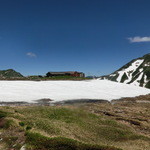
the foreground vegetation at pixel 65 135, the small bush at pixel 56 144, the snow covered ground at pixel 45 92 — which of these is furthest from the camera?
the snow covered ground at pixel 45 92

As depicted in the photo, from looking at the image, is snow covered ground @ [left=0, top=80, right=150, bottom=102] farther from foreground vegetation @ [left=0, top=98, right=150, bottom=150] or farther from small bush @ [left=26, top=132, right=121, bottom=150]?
small bush @ [left=26, top=132, right=121, bottom=150]

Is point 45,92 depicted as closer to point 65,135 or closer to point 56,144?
point 65,135

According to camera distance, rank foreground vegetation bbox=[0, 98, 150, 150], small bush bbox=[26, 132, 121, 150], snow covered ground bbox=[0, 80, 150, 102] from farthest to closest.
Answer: snow covered ground bbox=[0, 80, 150, 102] → foreground vegetation bbox=[0, 98, 150, 150] → small bush bbox=[26, 132, 121, 150]

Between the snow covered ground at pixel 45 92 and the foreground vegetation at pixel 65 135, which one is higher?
the snow covered ground at pixel 45 92

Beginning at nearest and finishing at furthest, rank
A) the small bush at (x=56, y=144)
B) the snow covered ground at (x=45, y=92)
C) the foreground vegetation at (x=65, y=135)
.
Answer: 1. the small bush at (x=56, y=144)
2. the foreground vegetation at (x=65, y=135)
3. the snow covered ground at (x=45, y=92)

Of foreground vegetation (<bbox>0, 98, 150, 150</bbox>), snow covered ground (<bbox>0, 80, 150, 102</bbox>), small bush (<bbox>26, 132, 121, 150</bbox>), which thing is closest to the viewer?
small bush (<bbox>26, 132, 121, 150</bbox>)

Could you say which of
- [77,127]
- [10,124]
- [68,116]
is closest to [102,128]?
[77,127]

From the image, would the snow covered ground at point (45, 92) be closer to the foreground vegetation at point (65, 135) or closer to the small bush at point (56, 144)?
the foreground vegetation at point (65, 135)

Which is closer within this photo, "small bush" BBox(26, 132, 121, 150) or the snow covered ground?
"small bush" BBox(26, 132, 121, 150)

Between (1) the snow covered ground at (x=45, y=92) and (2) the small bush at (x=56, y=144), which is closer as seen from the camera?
(2) the small bush at (x=56, y=144)

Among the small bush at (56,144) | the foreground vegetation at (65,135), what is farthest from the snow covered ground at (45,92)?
the small bush at (56,144)

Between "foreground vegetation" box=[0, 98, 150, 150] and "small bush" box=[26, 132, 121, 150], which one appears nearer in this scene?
"small bush" box=[26, 132, 121, 150]

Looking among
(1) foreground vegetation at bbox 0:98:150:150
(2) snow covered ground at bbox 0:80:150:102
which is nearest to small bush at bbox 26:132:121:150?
(1) foreground vegetation at bbox 0:98:150:150

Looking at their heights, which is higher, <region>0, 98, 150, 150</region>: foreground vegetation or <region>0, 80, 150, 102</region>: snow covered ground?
<region>0, 80, 150, 102</region>: snow covered ground
